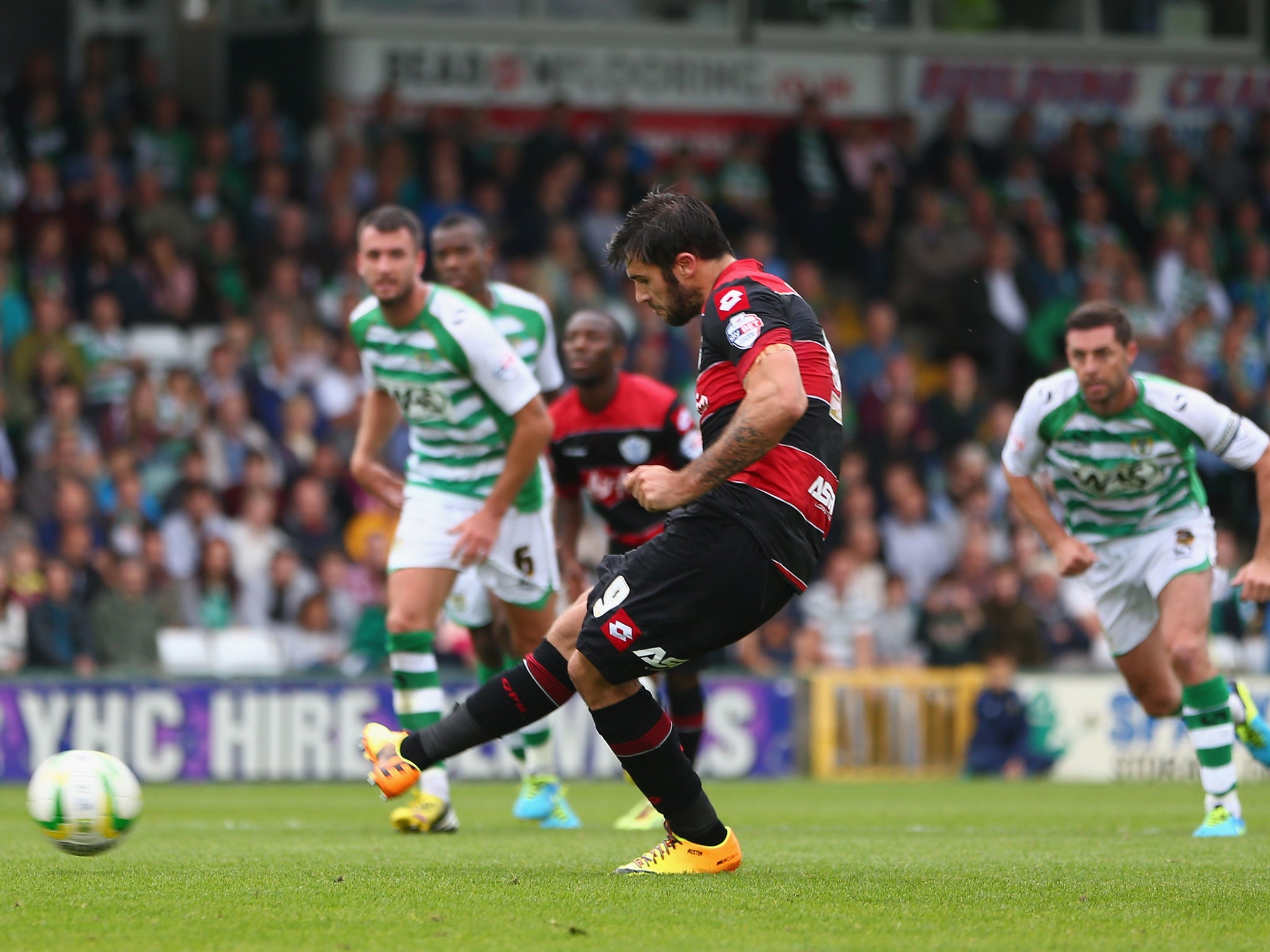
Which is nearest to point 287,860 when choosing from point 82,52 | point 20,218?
point 20,218

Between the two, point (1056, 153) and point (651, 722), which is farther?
point (1056, 153)

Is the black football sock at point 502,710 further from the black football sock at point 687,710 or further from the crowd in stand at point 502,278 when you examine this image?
the crowd in stand at point 502,278

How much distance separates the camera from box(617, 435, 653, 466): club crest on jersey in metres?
9.48

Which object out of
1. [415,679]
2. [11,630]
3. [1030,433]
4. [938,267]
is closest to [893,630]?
[938,267]

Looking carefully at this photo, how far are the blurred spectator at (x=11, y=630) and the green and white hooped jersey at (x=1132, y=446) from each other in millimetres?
8571

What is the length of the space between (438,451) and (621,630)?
3.00 m

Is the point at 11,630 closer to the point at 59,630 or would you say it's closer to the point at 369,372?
the point at 59,630

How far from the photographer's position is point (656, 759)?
245 inches

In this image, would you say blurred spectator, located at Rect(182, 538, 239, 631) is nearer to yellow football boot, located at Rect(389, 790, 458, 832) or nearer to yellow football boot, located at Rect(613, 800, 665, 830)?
yellow football boot, located at Rect(613, 800, 665, 830)

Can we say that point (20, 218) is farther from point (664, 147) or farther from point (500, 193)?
point (664, 147)

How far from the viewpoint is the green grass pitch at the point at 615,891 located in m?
4.96

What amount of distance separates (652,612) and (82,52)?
17248 mm

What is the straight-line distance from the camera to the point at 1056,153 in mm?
22875

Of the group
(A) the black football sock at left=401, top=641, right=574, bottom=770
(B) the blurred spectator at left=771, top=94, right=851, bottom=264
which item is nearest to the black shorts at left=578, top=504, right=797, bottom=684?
(A) the black football sock at left=401, top=641, right=574, bottom=770
